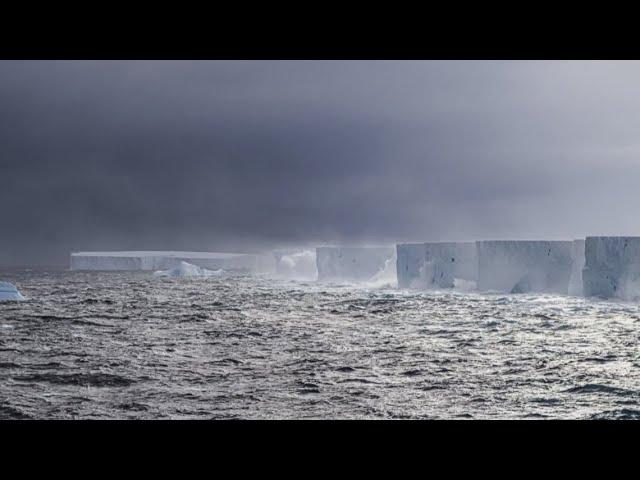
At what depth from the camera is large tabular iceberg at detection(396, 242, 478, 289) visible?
27000 mm

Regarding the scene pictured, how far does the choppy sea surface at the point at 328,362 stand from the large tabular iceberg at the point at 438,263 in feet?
11.8

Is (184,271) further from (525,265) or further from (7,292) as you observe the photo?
(525,265)

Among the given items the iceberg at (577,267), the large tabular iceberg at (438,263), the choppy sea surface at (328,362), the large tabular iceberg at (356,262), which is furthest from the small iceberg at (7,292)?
the iceberg at (577,267)

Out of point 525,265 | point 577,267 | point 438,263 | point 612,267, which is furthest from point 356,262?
point 612,267

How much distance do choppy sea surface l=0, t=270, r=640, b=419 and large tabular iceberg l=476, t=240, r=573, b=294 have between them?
0.81 meters

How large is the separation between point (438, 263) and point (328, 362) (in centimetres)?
1653

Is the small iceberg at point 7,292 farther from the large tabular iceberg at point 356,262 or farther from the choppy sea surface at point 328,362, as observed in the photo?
the large tabular iceberg at point 356,262

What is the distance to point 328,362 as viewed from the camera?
12008 millimetres

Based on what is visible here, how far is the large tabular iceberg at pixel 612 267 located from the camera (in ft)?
61.7

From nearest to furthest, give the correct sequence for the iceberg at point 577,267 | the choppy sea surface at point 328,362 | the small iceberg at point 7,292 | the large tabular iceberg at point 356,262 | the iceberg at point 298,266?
the choppy sea surface at point 328,362, the iceberg at point 577,267, the small iceberg at point 7,292, the large tabular iceberg at point 356,262, the iceberg at point 298,266

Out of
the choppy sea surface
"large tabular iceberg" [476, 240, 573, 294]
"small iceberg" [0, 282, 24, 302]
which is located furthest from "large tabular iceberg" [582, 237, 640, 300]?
"small iceberg" [0, 282, 24, 302]

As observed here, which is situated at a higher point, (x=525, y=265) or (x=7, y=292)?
(x=525, y=265)
